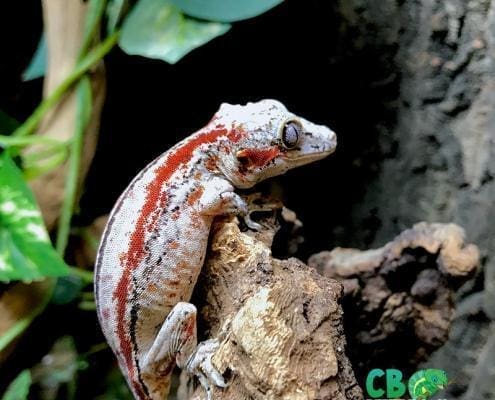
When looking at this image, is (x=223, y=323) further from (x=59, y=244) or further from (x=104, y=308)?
(x=59, y=244)

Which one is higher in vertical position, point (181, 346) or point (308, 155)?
point (308, 155)

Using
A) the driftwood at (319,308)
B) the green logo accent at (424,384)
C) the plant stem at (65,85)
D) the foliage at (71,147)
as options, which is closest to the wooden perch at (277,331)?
the driftwood at (319,308)

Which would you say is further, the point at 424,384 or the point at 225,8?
the point at 225,8

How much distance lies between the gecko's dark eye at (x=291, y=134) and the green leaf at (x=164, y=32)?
0.49 m

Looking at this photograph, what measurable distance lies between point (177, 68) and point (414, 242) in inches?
61.1

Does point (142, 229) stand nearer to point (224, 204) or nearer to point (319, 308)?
point (224, 204)

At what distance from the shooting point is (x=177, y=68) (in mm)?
3059

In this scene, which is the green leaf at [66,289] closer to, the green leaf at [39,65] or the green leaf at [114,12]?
the green leaf at [39,65]

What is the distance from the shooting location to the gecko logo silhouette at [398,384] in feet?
5.57

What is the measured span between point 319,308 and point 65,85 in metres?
1.56

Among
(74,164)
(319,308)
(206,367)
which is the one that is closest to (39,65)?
(74,164)

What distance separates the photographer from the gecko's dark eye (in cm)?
223

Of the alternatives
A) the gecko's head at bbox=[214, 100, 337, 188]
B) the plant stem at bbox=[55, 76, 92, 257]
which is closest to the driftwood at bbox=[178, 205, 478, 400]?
the gecko's head at bbox=[214, 100, 337, 188]

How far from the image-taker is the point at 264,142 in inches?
87.4
